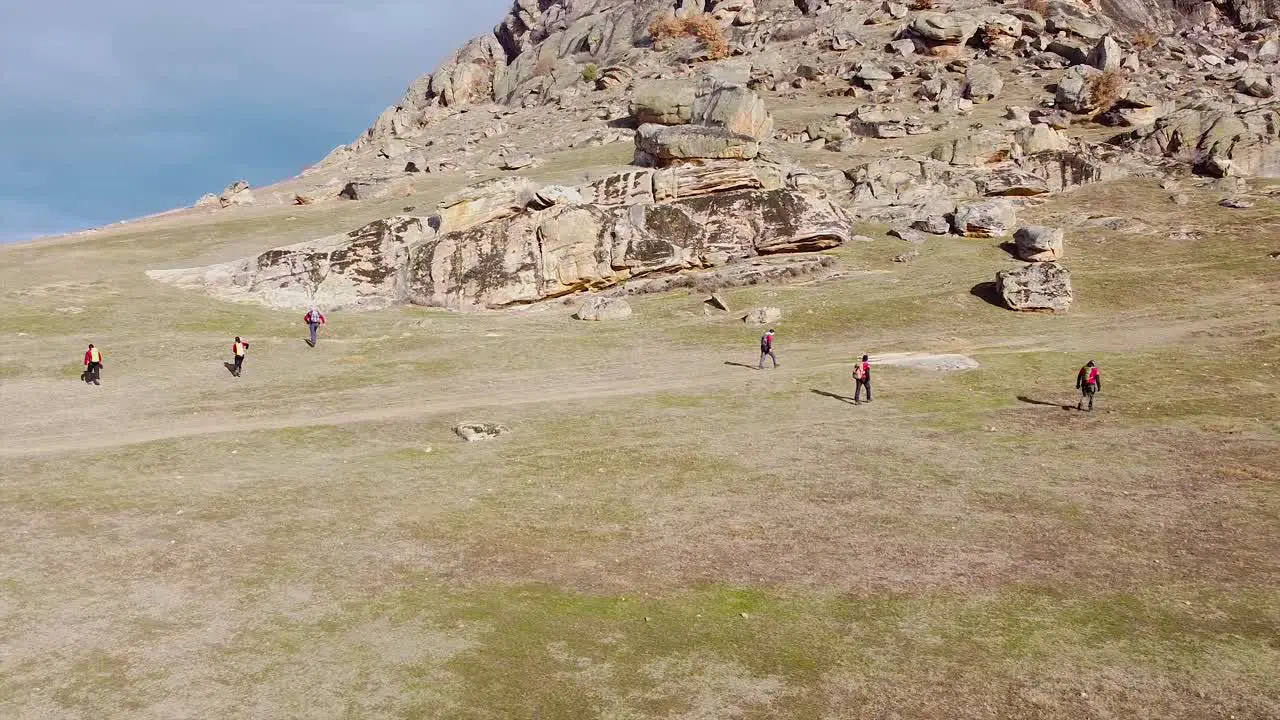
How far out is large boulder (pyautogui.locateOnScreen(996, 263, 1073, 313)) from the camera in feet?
155

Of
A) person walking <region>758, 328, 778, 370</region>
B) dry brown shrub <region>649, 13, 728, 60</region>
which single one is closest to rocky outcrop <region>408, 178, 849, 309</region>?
person walking <region>758, 328, 778, 370</region>

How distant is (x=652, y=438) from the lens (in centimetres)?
2772

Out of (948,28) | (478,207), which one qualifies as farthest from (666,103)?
(948,28)

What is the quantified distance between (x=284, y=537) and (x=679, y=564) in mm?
9783

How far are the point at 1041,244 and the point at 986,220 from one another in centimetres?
631

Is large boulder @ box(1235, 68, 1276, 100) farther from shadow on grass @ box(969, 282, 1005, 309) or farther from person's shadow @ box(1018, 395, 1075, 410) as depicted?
person's shadow @ box(1018, 395, 1075, 410)

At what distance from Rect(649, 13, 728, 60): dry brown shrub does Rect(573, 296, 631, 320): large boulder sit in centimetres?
8929

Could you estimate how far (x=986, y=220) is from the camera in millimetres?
60750

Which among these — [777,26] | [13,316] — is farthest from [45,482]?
[777,26]

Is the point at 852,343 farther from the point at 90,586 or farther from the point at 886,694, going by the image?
the point at 90,586

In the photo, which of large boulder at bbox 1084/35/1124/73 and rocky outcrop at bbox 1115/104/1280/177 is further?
large boulder at bbox 1084/35/1124/73

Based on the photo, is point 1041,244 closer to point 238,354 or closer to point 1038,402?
point 1038,402

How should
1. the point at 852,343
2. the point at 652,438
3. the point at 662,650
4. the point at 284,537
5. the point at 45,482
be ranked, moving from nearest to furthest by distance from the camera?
the point at 662,650, the point at 284,537, the point at 45,482, the point at 652,438, the point at 852,343

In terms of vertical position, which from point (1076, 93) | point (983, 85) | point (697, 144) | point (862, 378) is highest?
point (983, 85)
